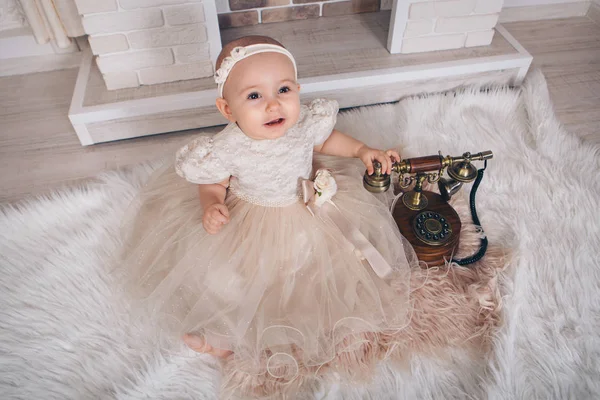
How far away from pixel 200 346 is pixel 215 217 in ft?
0.88

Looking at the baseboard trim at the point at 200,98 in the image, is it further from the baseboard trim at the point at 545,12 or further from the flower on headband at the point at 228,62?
the flower on headband at the point at 228,62

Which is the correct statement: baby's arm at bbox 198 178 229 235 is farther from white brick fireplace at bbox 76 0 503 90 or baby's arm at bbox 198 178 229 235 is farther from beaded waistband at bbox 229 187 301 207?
white brick fireplace at bbox 76 0 503 90

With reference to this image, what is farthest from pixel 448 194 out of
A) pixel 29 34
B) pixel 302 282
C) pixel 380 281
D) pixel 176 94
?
pixel 29 34

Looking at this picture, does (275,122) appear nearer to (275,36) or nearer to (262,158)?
(262,158)

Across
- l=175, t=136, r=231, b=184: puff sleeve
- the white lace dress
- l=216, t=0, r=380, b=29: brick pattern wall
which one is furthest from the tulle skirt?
l=216, t=0, r=380, b=29: brick pattern wall

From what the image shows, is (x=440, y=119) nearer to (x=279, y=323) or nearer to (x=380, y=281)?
(x=380, y=281)

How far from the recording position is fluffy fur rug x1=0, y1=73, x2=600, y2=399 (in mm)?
916

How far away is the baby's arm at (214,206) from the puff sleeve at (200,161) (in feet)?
0.14

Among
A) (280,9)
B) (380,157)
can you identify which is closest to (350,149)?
(380,157)

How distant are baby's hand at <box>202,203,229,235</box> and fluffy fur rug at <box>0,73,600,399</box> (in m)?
0.28

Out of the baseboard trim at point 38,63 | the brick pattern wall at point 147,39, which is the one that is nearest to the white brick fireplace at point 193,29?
the brick pattern wall at point 147,39

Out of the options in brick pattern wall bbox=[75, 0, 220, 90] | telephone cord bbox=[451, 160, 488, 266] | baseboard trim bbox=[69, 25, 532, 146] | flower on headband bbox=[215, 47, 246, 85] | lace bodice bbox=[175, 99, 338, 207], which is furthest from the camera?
baseboard trim bbox=[69, 25, 532, 146]

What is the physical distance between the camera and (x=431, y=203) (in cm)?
109

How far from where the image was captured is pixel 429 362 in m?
0.95
